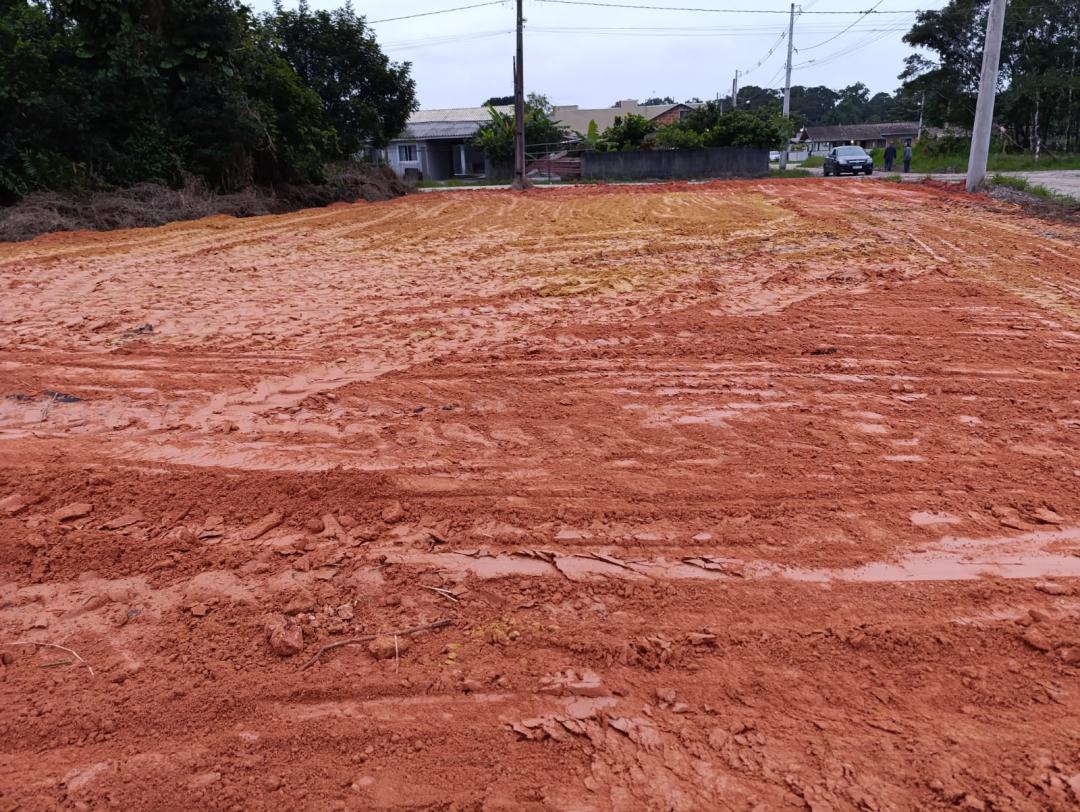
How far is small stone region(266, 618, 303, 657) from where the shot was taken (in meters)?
2.76

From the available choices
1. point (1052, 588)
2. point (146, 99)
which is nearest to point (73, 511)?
point (1052, 588)

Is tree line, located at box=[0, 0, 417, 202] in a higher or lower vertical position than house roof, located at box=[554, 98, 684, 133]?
lower

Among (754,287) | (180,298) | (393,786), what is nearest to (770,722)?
(393,786)

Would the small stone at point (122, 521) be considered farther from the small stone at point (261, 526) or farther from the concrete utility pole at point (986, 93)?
the concrete utility pole at point (986, 93)

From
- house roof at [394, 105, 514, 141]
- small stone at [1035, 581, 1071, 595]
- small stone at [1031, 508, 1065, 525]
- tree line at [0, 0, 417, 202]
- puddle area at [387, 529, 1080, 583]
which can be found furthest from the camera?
house roof at [394, 105, 514, 141]

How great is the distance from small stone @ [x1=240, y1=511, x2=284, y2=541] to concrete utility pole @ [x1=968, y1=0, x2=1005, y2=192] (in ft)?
84.7

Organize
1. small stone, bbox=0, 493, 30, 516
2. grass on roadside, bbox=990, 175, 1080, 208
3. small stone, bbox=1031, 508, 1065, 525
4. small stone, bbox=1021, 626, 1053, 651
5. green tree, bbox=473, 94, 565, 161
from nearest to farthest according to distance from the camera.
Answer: small stone, bbox=1021, 626, 1053, 651, small stone, bbox=1031, 508, 1065, 525, small stone, bbox=0, 493, 30, 516, grass on roadside, bbox=990, 175, 1080, 208, green tree, bbox=473, 94, 565, 161

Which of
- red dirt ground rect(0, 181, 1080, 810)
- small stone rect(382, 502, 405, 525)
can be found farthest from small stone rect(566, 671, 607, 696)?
small stone rect(382, 502, 405, 525)

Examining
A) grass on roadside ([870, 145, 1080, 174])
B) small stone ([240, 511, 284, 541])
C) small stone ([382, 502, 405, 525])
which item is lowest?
small stone ([240, 511, 284, 541])

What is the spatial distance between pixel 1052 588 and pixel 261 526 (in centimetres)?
363

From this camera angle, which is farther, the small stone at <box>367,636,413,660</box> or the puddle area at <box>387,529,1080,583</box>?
the puddle area at <box>387,529,1080,583</box>

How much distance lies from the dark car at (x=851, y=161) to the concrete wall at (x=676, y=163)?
3663 mm

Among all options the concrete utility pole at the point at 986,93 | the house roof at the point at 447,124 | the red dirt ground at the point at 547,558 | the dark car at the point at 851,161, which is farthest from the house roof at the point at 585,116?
the red dirt ground at the point at 547,558

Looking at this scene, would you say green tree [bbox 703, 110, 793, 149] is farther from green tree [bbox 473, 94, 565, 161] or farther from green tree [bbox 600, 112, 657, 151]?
green tree [bbox 473, 94, 565, 161]
